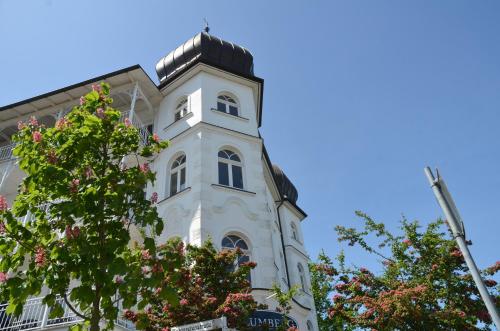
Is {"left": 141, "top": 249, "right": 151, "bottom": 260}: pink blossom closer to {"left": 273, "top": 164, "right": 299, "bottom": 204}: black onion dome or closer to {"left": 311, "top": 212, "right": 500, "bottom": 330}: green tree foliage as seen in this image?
{"left": 311, "top": 212, "right": 500, "bottom": 330}: green tree foliage

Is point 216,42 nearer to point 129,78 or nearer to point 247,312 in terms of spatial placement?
point 129,78

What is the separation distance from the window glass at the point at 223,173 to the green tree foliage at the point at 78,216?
8016mm

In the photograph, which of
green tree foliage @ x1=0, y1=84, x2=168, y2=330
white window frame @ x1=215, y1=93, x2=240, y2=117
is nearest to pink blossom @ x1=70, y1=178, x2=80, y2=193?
green tree foliage @ x1=0, y1=84, x2=168, y2=330

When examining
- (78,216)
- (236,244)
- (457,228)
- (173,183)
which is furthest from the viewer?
(173,183)

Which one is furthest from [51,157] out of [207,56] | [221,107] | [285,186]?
[285,186]

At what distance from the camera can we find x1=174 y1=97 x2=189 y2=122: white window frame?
18.2 m

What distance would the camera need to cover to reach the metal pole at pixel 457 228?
4383 millimetres

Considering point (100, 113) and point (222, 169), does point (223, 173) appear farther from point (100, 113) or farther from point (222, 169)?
point (100, 113)

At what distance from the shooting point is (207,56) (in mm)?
19641

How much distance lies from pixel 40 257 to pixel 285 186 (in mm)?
18696

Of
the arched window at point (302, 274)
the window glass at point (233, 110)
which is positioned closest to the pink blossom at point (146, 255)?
the window glass at point (233, 110)

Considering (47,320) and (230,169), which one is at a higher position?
(230,169)

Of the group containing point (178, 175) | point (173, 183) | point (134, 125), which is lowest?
point (173, 183)

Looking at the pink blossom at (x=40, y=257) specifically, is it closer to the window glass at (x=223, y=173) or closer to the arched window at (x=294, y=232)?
the window glass at (x=223, y=173)
